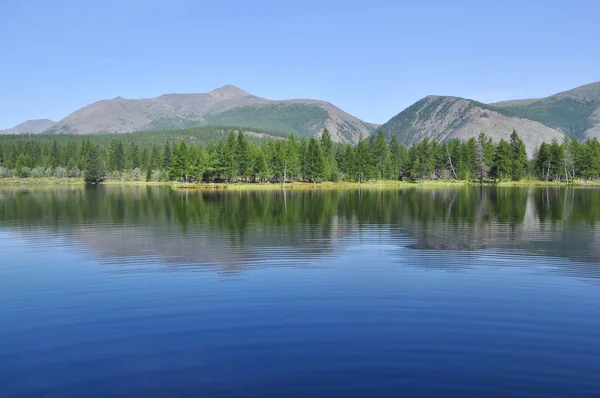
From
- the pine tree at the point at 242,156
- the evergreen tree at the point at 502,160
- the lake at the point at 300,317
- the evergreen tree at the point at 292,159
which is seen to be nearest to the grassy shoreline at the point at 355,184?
the evergreen tree at the point at 502,160

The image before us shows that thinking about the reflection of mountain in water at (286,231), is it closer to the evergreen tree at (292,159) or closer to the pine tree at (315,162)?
the pine tree at (315,162)

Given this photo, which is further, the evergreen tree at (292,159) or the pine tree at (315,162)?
the evergreen tree at (292,159)

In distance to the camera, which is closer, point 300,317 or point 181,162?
point 300,317

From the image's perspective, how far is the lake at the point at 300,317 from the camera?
38.7ft

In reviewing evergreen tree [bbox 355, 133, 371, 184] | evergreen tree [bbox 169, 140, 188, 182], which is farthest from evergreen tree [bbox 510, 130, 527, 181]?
evergreen tree [bbox 169, 140, 188, 182]

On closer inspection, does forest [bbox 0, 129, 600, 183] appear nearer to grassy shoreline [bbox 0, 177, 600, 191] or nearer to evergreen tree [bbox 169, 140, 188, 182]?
evergreen tree [bbox 169, 140, 188, 182]

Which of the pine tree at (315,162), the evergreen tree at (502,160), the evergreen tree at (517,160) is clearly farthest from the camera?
the evergreen tree at (517,160)

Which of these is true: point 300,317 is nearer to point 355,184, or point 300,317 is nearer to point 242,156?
point 242,156

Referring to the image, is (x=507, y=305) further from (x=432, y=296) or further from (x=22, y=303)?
(x=22, y=303)

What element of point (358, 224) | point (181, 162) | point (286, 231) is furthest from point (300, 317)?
point (181, 162)

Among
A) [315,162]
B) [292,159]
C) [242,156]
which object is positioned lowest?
[315,162]

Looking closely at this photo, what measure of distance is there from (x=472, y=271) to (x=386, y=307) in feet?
29.8

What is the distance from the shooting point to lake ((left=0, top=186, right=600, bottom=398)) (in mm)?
11781

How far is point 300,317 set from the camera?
16906mm
